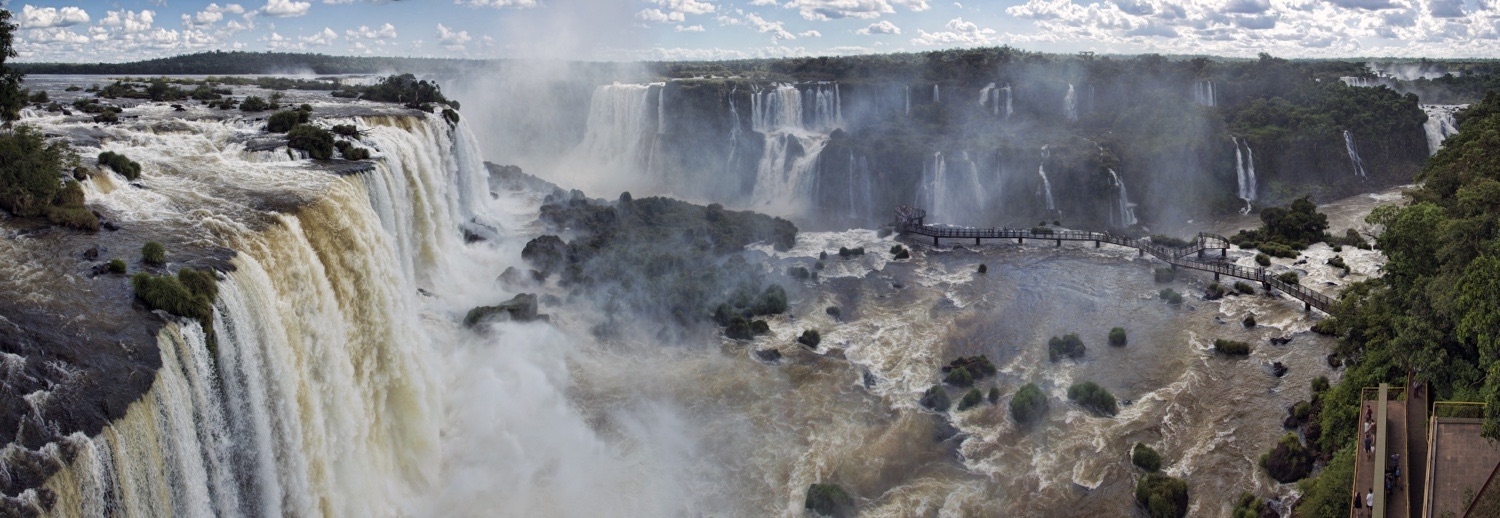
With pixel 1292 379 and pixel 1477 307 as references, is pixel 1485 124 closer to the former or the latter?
pixel 1292 379

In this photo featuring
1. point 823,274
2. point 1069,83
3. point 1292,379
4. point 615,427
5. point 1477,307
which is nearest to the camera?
point 1477,307

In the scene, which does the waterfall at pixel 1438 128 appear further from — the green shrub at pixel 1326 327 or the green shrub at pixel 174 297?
the green shrub at pixel 174 297

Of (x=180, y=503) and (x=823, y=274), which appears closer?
(x=180, y=503)

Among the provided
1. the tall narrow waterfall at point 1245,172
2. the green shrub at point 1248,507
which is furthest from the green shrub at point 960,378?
the tall narrow waterfall at point 1245,172

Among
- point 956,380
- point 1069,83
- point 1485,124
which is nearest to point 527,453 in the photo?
point 956,380

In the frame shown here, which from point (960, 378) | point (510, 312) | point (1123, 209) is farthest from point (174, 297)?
point (1123, 209)

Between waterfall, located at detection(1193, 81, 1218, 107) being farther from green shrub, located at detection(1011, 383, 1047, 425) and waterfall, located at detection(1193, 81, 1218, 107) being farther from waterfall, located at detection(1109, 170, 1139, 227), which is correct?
green shrub, located at detection(1011, 383, 1047, 425)
